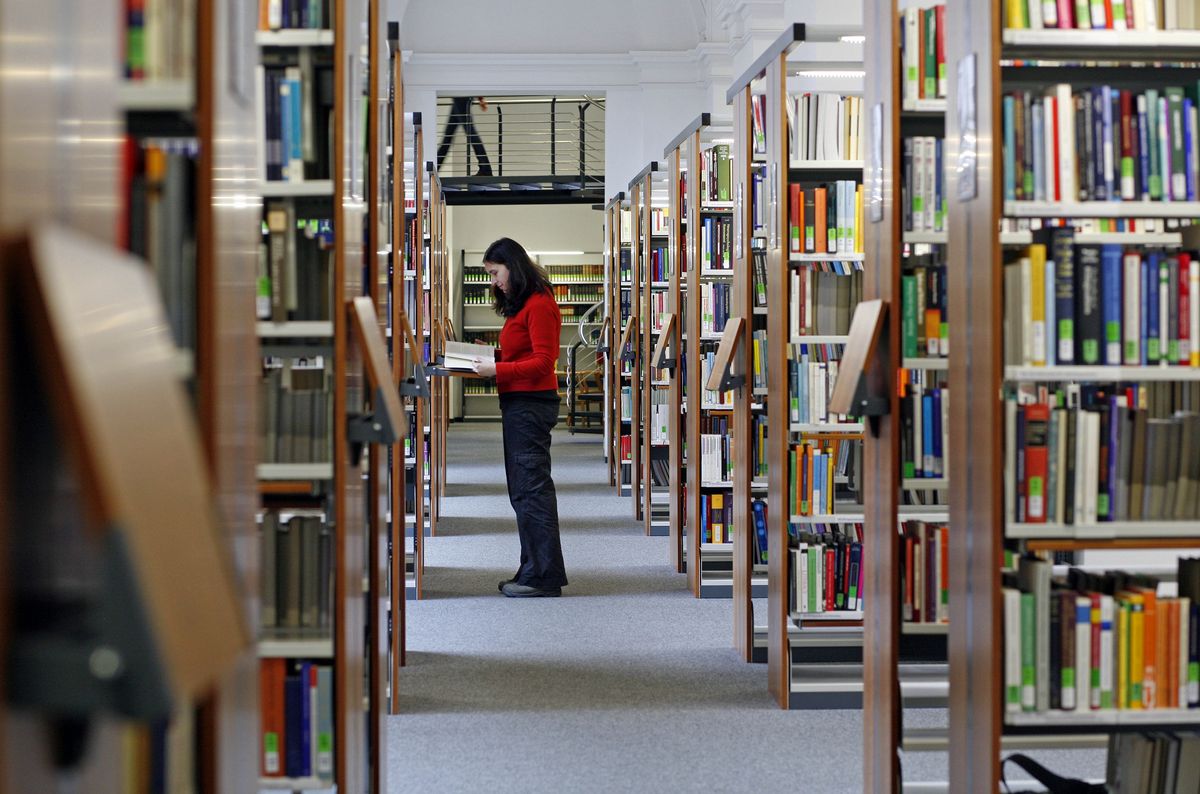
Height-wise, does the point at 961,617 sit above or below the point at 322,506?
below

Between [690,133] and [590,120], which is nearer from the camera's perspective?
[690,133]

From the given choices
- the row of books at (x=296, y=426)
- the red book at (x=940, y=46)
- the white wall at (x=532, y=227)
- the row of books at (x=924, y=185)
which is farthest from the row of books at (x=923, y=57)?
the white wall at (x=532, y=227)

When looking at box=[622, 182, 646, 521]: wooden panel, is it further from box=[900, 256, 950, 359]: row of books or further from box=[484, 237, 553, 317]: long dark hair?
box=[900, 256, 950, 359]: row of books

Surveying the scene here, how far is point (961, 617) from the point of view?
2.73 metres

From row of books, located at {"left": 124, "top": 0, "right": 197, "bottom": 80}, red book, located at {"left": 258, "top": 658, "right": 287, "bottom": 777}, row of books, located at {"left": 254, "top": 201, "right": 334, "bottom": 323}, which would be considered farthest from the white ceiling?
row of books, located at {"left": 124, "top": 0, "right": 197, "bottom": 80}

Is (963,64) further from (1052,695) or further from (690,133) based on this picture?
(690,133)

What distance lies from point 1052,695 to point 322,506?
5.29 ft

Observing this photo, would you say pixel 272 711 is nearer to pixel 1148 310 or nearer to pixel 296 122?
pixel 296 122

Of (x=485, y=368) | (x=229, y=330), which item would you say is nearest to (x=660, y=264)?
(x=485, y=368)

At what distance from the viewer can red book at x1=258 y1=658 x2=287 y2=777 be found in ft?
8.94

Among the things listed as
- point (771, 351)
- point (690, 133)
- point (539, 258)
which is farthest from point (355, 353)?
point (539, 258)

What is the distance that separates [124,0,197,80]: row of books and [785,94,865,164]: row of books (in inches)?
130

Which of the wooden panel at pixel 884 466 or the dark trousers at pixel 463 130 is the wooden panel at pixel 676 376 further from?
the dark trousers at pixel 463 130

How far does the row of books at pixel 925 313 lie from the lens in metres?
3.53
